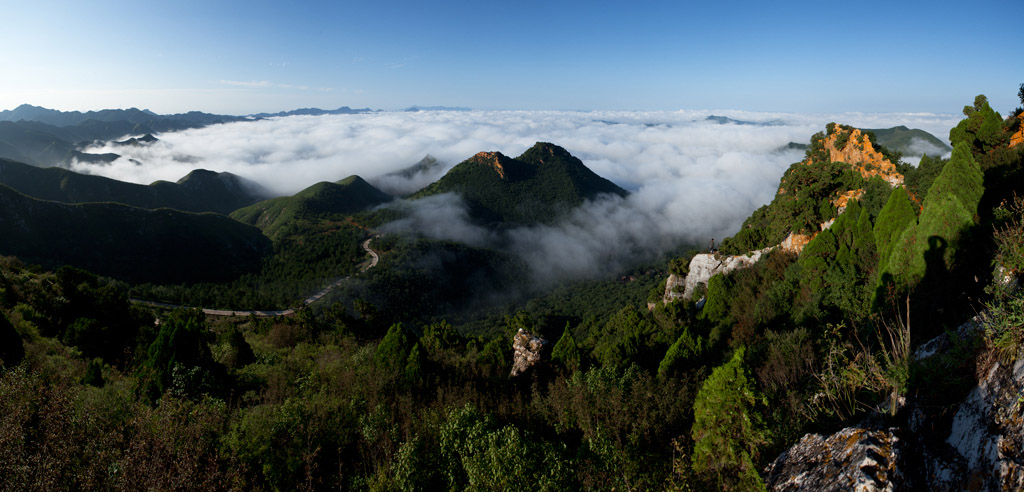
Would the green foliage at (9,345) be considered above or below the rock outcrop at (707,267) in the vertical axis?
above

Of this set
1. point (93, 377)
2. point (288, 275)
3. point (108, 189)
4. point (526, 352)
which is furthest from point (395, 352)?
point (108, 189)

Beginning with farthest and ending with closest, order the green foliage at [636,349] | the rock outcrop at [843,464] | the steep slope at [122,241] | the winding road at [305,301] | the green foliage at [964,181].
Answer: the steep slope at [122,241], the winding road at [305,301], the green foliage at [636,349], the green foliage at [964,181], the rock outcrop at [843,464]

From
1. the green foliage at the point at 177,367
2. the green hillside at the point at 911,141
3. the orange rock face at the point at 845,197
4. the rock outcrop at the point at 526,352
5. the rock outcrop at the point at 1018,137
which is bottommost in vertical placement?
the rock outcrop at the point at 526,352

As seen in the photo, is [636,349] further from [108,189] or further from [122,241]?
[108,189]

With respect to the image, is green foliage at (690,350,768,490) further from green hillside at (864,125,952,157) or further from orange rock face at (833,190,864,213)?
green hillside at (864,125,952,157)

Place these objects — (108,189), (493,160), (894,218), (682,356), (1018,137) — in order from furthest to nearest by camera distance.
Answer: (493,160) → (108,189) → (894,218) → (682,356) → (1018,137)

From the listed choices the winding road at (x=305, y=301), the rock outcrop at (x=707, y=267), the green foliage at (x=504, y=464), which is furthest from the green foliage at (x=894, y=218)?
the winding road at (x=305, y=301)

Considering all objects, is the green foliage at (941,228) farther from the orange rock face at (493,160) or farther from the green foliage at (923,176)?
the orange rock face at (493,160)

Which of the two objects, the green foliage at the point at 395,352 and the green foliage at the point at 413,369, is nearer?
the green foliage at the point at 413,369
